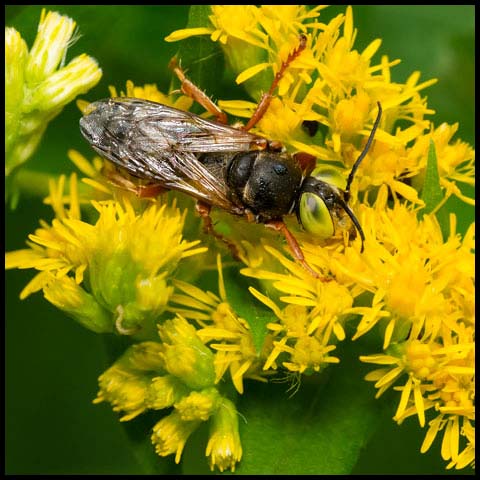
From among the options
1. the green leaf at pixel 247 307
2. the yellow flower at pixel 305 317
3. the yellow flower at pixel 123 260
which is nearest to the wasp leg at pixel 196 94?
the yellow flower at pixel 123 260

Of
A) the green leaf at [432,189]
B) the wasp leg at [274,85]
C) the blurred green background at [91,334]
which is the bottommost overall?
the blurred green background at [91,334]

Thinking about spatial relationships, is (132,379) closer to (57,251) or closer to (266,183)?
(57,251)

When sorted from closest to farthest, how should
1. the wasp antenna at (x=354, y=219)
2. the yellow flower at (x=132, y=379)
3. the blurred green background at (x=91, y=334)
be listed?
the wasp antenna at (x=354, y=219), the yellow flower at (x=132, y=379), the blurred green background at (x=91, y=334)

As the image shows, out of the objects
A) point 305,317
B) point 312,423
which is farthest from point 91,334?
point 305,317

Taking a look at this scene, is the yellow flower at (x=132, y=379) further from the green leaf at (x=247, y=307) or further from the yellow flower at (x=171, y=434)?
the green leaf at (x=247, y=307)

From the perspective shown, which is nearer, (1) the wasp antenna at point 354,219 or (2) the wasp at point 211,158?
(1) the wasp antenna at point 354,219

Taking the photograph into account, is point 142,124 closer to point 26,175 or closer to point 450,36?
point 26,175

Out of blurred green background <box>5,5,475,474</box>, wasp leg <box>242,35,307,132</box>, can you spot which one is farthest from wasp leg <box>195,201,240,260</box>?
blurred green background <box>5,5,475,474</box>

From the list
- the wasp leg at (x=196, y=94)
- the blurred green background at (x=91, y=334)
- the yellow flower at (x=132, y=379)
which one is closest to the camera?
the yellow flower at (x=132, y=379)
